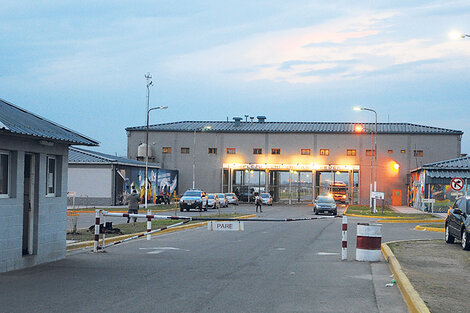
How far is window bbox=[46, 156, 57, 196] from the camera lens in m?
14.7

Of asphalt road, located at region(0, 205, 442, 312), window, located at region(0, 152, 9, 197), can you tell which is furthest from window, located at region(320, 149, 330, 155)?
window, located at region(0, 152, 9, 197)

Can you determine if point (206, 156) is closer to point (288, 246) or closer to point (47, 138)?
point (288, 246)

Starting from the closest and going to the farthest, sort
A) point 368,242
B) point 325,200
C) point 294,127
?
point 368,242
point 325,200
point 294,127

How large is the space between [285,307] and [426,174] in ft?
162

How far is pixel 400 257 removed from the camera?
1590cm

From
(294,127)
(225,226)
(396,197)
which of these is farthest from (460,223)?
(294,127)

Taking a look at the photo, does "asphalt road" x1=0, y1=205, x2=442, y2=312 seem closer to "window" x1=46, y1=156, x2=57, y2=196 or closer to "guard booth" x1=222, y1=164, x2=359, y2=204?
"window" x1=46, y1=156, x2=57, y2=196

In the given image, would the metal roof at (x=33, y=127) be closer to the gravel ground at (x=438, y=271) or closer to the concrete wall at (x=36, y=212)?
the concrete wall at (x=36, y=212)

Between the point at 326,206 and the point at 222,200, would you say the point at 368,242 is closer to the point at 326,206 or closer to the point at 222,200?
the point at 326,206

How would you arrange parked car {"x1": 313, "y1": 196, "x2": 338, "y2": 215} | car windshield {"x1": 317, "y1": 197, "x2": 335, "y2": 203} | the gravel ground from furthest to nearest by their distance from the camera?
1. car windshield {"x1": 317, "y1": 197, "x2": 335, "y2": 203}
2. parked car {"x1": 313, "y1": 196, "x2": 338, "y2": 215}
3. the gravel ground

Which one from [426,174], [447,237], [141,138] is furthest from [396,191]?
[447,237]

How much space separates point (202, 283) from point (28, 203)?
4651 millimetres

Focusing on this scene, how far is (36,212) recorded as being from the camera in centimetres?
1388

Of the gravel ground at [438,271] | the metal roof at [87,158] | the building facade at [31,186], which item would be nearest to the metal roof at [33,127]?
the building facade at [31,186]
